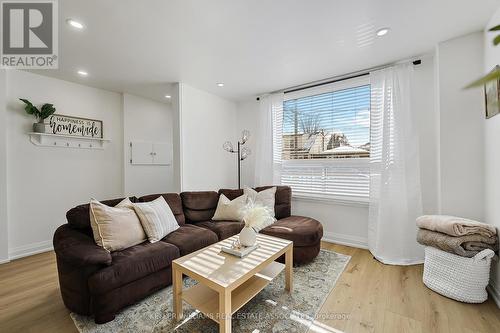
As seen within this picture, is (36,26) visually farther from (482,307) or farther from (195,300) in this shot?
(482,307)

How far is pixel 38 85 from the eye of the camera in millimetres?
3119

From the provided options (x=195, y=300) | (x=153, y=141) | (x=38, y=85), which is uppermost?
(x=38, y=85)

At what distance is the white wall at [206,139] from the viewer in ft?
11.6

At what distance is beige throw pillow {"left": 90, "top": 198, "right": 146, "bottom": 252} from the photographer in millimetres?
1986

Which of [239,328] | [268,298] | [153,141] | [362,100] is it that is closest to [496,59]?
[362,100]

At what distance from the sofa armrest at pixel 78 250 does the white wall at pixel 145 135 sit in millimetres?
1752

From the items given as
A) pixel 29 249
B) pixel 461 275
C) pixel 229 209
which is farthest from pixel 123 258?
pixel 461 275

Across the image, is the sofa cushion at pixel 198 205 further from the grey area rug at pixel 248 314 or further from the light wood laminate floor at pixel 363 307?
the light wood laminate floor at pixel 363 307

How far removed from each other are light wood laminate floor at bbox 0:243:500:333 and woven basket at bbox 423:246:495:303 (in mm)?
71

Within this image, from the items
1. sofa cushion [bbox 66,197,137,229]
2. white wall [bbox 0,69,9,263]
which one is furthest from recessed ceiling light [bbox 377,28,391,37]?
white wall [bbox 0,69,9,263]

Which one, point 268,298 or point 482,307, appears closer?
point 482,307

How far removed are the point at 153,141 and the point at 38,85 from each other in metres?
1.73

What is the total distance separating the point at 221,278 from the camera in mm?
1535

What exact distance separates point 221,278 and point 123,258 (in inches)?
36.5
